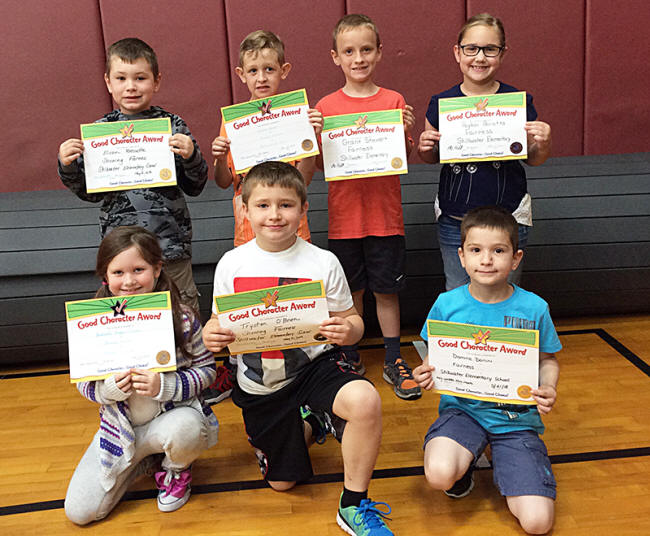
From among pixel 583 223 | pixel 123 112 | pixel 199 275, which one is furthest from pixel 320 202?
pixel 583 223

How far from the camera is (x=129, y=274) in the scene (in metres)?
1.63

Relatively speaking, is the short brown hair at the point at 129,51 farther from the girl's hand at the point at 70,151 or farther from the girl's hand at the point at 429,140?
the girl's hand at the point at 429,140

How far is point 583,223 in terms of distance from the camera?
2.66 metres

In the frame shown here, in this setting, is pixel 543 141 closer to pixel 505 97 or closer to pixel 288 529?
pixel 505 97

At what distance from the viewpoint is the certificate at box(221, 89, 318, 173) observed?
1.93 metres

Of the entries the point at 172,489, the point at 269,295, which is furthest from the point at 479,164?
the point at 172,489

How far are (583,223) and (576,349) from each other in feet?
1.85

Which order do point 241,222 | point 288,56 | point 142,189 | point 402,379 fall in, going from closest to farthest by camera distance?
point 142,189 < point 241,222 < point 402,379 < point 288,56

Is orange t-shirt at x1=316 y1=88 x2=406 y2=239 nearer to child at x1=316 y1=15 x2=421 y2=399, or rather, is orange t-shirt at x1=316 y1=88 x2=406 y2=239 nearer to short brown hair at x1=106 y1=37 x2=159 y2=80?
child at x1=316 y1=15 x2=421 y2=399

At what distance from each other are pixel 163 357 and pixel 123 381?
115 mm

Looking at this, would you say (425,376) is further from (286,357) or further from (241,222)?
(241,222)

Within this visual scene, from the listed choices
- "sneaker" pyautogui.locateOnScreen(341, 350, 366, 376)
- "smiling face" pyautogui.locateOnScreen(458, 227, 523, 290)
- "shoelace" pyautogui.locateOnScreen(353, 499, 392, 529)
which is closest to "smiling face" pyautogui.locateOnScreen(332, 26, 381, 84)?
"smiling face" pyautogui.locateOnScreen(458, 227, 523, 290)

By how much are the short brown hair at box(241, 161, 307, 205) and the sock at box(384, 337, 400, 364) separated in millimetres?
887

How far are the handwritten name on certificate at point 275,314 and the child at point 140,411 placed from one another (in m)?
0.20
